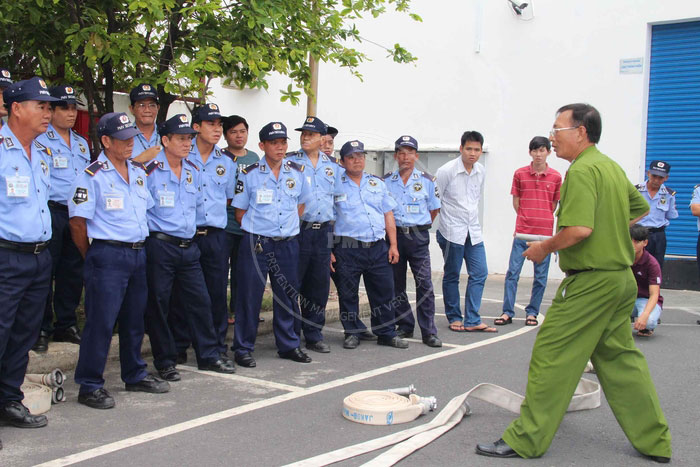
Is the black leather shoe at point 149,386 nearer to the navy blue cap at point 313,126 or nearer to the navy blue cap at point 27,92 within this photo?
the navy blue cap at point 27,92

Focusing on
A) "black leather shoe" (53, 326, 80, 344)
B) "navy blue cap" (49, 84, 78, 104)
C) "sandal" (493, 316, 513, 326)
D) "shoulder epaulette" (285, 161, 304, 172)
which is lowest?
"sandal" (493, 316, 513, 326)

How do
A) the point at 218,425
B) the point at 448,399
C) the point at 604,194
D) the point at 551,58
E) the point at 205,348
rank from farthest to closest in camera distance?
the point at 551,58, the point at 205,348, the point at 448,399, the point at 218,425, the point at 604,194

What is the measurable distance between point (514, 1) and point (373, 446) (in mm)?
10528

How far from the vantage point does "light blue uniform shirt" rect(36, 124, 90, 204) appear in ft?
20.9

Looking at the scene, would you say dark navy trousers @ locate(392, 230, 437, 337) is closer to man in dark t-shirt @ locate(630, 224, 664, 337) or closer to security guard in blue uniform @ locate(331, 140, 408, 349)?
security guard in blue uniform @ locate(331, 140, 408, 349)

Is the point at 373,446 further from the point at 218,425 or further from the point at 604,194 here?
the point at 604,194

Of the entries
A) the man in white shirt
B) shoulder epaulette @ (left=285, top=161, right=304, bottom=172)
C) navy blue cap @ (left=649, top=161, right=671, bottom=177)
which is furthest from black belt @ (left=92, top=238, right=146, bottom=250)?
navy blue cap @ (left=649, top=161, right=671, bottom=177)

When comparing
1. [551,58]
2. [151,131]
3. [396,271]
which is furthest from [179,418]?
Answer: [551,58]

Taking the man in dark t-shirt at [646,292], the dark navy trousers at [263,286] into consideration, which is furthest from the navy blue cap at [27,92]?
the man in dark t-shirt at [646,292]

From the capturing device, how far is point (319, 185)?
23.8 feet

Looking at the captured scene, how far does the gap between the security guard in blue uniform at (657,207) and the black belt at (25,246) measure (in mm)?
7338

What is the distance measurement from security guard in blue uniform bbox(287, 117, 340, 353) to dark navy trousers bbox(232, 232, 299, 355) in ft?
0.98

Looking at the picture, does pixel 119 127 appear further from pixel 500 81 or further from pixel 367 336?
pixel 500 81

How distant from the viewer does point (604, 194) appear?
446cm
